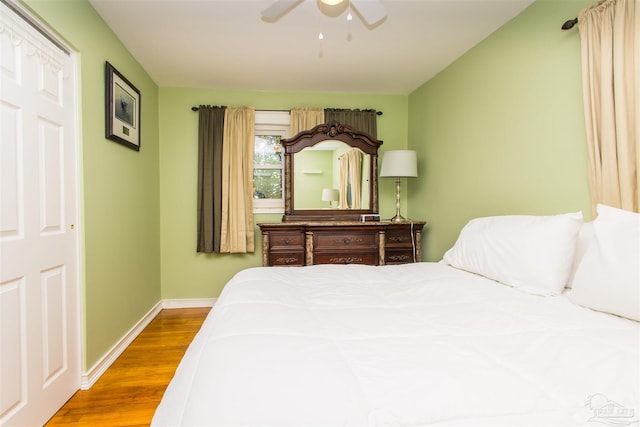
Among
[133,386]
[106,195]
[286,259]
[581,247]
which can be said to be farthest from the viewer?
[286,259]

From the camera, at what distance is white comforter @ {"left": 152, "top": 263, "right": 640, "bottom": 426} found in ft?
2.04

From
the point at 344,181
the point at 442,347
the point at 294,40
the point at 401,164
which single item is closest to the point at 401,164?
the point at 401,164

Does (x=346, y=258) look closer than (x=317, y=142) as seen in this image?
Yes

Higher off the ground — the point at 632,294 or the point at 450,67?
the point at 450,67

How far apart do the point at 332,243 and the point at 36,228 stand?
2.19 m

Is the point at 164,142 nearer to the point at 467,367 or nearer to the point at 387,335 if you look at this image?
the point at 387,335

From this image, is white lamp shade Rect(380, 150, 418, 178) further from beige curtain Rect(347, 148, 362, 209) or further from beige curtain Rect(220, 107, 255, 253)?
beige curtain Rect(220, 107, 255, 253)

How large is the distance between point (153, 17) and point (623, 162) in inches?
114

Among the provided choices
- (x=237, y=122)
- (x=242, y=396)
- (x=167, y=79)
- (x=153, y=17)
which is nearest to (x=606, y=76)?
(x=242, y=396)

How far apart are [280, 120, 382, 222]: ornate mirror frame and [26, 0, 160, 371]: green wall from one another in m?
1.39

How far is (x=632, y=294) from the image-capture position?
107 centimetres

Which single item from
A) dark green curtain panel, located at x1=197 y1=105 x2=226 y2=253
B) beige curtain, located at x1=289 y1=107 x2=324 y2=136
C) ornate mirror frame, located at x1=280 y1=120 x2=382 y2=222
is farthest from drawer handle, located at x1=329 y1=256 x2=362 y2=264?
beige curtain, located at x1=289 y1=107 x2=324 y2=136

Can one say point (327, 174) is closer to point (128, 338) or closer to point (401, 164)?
point (401, 164)

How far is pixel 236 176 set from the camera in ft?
11.8
